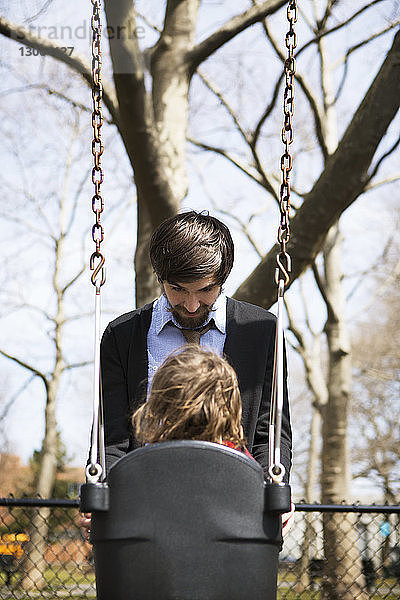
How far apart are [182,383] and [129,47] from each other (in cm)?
303

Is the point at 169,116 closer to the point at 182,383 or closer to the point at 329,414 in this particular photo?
the point at 182,383

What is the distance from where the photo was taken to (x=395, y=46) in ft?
13.0

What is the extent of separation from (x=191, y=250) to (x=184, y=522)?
722 mm

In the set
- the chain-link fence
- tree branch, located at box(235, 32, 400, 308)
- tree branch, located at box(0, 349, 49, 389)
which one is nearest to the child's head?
the chain-link fence

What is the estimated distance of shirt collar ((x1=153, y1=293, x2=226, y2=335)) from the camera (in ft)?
6.95

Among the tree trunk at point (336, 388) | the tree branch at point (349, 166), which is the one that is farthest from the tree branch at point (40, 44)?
the tree trunk at point (336, 388)

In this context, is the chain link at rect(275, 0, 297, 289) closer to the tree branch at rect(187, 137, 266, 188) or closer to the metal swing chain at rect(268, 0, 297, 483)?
the metal swing chain at rect(268, 0, 297, 483)

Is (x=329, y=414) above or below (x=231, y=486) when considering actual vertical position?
above

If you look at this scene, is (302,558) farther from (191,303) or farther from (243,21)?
(191,303)

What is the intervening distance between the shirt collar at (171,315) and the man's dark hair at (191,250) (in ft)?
0.41

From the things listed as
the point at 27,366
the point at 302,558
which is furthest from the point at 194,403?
the point at 27,366

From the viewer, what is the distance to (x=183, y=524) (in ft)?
4.91

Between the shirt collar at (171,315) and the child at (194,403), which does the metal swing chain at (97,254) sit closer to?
the child at (194,403)

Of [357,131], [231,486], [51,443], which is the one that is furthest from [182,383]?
[51,443]
